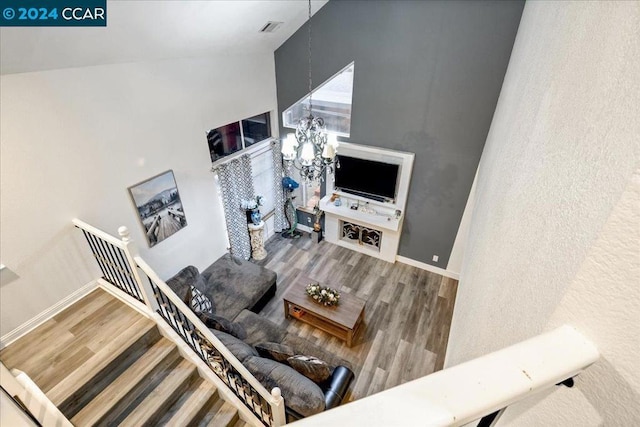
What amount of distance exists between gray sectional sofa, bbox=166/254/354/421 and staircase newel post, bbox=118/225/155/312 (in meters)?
0.74

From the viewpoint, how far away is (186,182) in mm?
4336

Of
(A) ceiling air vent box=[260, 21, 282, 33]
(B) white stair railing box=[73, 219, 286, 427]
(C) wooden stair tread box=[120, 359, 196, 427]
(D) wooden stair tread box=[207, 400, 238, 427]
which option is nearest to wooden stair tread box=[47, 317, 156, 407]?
(B) white stair railing box=[73, 219, 286, 427]

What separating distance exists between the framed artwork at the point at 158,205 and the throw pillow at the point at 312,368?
2531 millimetres

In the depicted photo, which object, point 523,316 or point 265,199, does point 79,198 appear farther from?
point 523,316

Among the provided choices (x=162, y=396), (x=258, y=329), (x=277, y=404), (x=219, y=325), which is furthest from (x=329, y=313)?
(x=162, y=396)

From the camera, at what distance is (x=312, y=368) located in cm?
311

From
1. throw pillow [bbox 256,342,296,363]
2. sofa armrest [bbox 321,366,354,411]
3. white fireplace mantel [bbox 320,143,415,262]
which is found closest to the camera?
sofa armrest [bbox 321,366,354,411]

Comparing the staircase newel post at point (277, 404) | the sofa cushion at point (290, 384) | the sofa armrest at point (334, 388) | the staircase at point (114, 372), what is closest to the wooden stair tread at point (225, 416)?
the staircase at point (114, 372)

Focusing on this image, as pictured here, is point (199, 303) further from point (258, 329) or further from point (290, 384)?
point (290, 384)

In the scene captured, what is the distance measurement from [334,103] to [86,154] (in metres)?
3.75

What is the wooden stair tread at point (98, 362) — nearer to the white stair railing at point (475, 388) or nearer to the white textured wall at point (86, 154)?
the white textured wall at point (86, 154)

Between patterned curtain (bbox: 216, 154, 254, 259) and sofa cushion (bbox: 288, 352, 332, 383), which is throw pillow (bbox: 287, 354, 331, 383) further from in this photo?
patterned curtain (bbox: 216, 154, 254, 259)

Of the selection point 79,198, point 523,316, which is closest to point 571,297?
point 523,316

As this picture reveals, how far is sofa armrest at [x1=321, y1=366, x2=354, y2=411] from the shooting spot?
3.09 m
